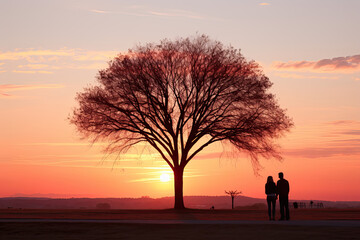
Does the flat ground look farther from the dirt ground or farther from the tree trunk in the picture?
the tree trunk

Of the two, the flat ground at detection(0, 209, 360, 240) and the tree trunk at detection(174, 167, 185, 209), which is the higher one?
the tree trunk at detection(174, 167, 185, 209)

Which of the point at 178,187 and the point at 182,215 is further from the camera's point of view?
the point at 178,187

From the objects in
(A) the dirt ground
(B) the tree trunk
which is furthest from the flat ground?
(B) the tree trunk

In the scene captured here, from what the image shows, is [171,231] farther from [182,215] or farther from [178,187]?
[178,187]

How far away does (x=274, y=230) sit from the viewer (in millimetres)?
22906

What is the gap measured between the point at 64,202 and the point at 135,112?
503ft

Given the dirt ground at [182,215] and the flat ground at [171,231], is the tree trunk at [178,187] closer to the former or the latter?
the dirt ground at [182,215]

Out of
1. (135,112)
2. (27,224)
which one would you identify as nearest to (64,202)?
(135,112)

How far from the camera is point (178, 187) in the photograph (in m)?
51.8

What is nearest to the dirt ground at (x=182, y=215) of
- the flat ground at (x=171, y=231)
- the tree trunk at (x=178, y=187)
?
the flat ground at (x=171, y=231)

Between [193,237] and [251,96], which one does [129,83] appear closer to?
[251,96]

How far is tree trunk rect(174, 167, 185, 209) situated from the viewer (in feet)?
169

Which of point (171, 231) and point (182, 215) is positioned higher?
point (182, 215)

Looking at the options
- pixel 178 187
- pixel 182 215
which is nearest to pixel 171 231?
pixel 182 215
